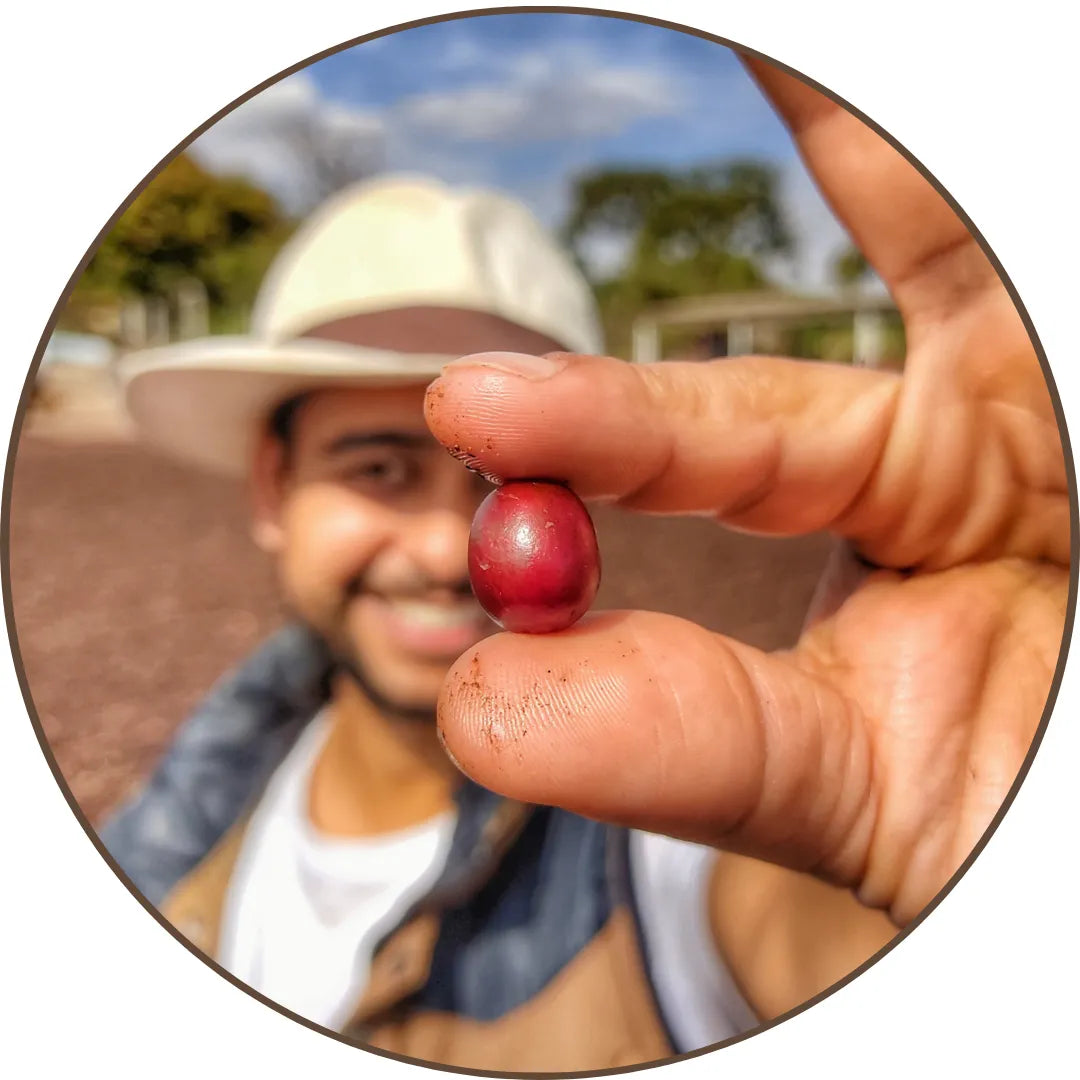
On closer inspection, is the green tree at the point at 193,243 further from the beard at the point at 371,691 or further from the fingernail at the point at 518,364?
the fingernail at the point at 518,364

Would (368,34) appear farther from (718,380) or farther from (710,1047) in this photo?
(710,1047)

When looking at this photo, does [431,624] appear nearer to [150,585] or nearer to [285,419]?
[285,419]

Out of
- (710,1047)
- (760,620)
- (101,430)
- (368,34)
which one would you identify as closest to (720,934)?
(710,1047)

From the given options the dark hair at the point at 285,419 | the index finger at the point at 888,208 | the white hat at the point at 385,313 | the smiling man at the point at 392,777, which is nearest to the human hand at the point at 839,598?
the index finger at the point at 888,208

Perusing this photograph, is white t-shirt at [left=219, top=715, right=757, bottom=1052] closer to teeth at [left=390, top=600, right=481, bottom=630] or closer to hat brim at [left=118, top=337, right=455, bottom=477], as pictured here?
teeth at [left=390, top=600, right=481, bottom=630]

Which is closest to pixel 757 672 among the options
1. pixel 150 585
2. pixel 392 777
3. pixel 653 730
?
pixel 653 730

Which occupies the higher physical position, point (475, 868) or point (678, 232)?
point (678, 232)

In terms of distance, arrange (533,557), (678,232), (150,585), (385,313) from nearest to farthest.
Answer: (533,557), (385,313), (678,232), (150,585)
